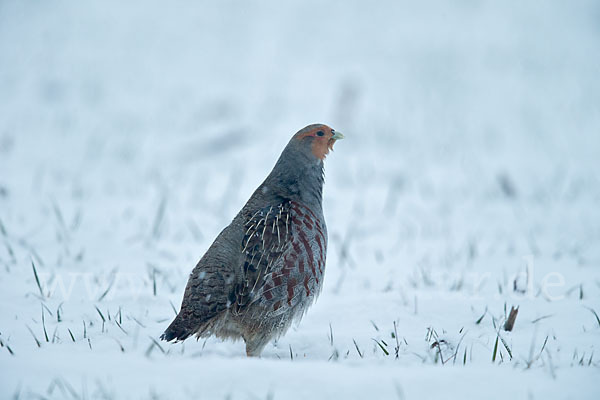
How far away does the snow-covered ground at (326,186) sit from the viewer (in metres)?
1.94

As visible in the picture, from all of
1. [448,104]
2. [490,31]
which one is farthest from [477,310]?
[490,31]

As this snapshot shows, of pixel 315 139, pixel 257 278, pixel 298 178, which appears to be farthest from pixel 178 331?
pixel 315 139

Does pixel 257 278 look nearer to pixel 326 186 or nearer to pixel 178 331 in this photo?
pixel 178 331

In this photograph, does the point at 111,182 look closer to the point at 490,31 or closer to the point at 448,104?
the point at 448,104

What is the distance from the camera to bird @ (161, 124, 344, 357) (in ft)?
7.88

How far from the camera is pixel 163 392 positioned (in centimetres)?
168

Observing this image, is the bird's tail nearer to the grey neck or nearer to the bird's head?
the grey neck

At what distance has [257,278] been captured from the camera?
2.45 metres

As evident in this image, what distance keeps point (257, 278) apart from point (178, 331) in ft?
1.42

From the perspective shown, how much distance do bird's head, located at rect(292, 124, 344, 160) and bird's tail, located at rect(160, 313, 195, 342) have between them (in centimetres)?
130

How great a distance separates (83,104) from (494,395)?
9.11 meters

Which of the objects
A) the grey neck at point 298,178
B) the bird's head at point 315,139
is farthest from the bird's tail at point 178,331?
the bird's head at point 315,139

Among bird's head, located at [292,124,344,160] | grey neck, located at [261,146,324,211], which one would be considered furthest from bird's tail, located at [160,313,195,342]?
bird's head, located at [292,124,344,160]

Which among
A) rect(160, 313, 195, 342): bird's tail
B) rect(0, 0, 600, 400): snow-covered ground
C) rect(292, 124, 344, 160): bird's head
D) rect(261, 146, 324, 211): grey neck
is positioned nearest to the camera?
rect(0, 0, 600, 400): snow-covered ground
